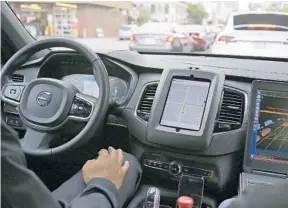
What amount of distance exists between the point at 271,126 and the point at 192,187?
0.45 m

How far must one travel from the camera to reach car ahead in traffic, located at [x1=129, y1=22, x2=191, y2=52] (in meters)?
6.94

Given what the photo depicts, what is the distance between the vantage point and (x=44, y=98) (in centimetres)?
221

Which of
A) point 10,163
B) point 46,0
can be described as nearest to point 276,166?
point 10,163

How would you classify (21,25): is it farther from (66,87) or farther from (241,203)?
(241,203)

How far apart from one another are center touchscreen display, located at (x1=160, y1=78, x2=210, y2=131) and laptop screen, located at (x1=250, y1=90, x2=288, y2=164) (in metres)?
0.25

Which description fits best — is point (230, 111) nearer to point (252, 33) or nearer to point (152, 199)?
point (152, 199)

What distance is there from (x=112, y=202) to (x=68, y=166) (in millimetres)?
841

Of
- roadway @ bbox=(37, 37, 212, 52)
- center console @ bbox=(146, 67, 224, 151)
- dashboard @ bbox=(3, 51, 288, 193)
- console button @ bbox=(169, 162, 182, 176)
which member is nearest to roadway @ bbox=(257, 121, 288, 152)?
dashboard @ bbox=(3, 51, 288, 193)

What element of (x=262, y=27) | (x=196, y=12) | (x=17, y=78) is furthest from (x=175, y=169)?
(x=262, y=27)

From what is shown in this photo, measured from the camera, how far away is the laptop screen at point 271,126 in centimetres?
198

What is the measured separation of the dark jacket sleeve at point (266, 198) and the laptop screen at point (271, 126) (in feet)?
3.51

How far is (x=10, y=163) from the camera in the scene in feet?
3.49

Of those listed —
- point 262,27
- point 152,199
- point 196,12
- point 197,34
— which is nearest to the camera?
point 152,199

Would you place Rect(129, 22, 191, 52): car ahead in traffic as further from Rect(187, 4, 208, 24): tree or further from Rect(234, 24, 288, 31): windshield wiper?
Rect(234, 24, 288, 31): windshield wiper
